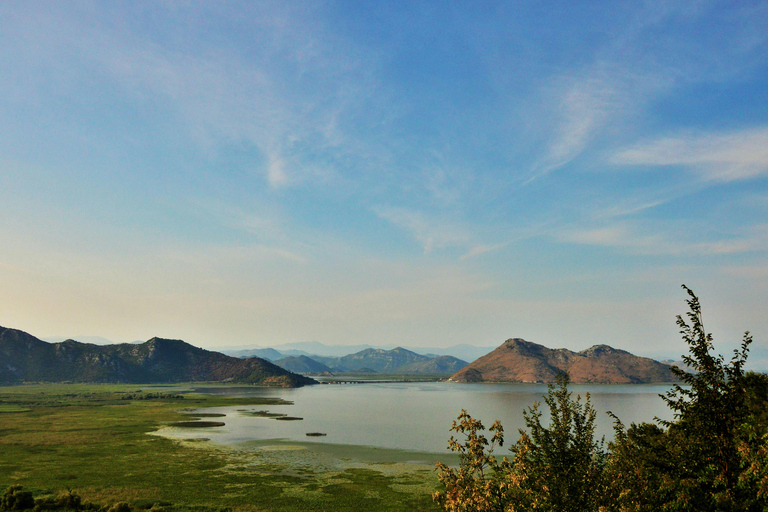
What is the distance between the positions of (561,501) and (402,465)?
5893 cm

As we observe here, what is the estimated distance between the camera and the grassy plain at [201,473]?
179 ft

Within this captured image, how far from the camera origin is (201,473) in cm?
6738

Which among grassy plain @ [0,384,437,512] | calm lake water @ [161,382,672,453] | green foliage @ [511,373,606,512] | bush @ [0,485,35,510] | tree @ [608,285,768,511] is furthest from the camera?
calm lake water @ [161,382,672,453]

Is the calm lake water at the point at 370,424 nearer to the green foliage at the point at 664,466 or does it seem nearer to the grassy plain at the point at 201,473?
the grassy plain at the point at 201,473

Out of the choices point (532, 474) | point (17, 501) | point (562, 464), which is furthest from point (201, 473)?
point (562, 464)

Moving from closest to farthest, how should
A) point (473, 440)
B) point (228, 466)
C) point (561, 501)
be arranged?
point (473, 440) < point (561, 501) < point (228, 466)

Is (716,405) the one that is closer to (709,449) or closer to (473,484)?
(709,449)

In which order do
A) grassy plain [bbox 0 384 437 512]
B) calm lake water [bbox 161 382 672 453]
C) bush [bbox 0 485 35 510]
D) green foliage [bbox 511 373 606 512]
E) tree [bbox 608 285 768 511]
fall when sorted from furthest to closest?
calm lake water [bbox 161 382 672 453]
grassy plain [bbox 0 384 437 512]
bush [bbox 0 485 35 510]
green foliage [bbox 511 373 606 512]
tree [bbox 608 285 768 511]

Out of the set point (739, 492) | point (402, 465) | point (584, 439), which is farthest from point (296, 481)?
point (739, 492)

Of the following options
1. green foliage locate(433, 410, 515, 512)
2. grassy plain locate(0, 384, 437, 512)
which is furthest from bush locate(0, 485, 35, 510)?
green foliage locate(433, 410, 515, 512)

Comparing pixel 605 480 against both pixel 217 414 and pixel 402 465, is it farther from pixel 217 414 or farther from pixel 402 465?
pixel 217 414

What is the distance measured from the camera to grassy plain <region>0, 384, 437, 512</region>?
54594 millimetres

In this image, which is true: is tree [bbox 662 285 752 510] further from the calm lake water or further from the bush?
the calm lake water

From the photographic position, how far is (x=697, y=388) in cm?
Answer: 1991
